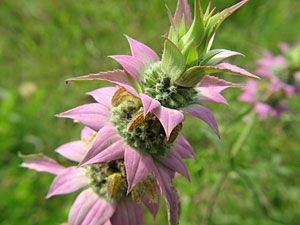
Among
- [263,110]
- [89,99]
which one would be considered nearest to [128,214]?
[263,110]

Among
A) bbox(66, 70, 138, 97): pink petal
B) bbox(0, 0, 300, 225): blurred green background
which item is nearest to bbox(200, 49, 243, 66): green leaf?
bbox(66, 70, 138, 97): pink petal

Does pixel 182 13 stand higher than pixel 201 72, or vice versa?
pixel 182 13

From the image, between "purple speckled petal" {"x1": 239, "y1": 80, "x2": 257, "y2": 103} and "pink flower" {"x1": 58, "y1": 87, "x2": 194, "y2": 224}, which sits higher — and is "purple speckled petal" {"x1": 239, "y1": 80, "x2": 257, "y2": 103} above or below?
below

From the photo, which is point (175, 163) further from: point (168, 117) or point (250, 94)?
point (250, 94)

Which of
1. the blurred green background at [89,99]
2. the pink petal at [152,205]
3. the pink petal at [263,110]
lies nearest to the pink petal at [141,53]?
the pink petal at [152,205]

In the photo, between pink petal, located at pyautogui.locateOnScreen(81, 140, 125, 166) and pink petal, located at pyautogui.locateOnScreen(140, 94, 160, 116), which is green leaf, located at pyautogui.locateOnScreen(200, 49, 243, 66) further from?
pink petal, located at pyautogui.locateOnScreen(81, 140, 125, 166)

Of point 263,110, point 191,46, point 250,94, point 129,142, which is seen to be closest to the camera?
point 191,46

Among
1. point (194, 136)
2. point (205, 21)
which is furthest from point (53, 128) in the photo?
point (205, 21)
